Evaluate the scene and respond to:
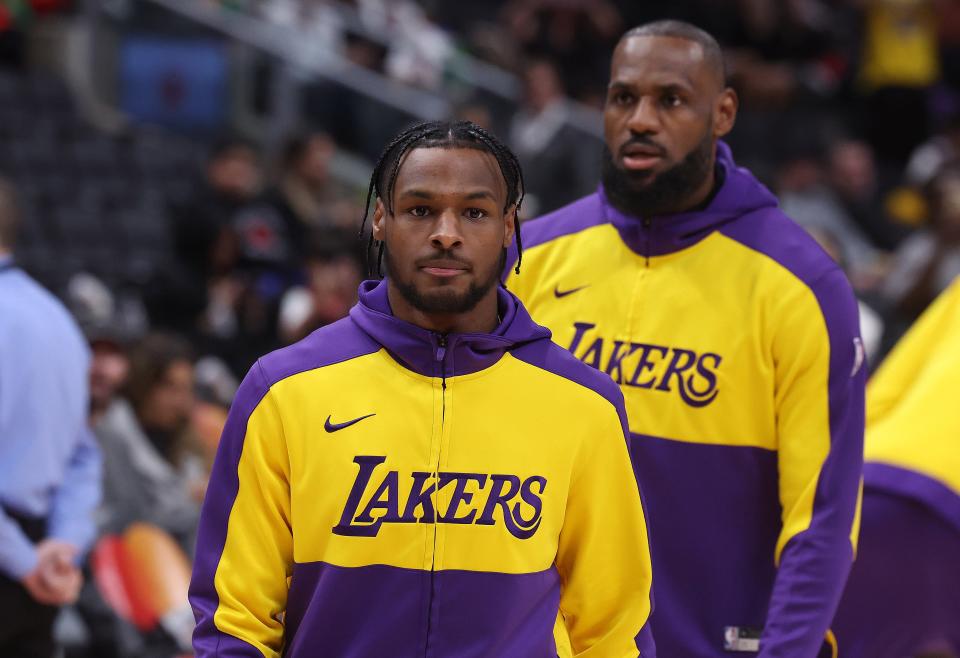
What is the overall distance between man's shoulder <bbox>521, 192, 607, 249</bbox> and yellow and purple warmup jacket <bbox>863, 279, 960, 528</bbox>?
4.00 feet

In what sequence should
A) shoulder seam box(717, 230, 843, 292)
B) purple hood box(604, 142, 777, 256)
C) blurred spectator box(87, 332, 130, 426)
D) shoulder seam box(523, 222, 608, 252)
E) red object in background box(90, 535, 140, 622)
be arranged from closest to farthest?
shoulder seam box(717, 230, 843, 292), purple hood box(604, 142, 777, 256), shoulder seam box(523, 222, 608, 252), red object in background box(90, 535, 140, 622), blurred spectator box(87, 332, 130, 426)

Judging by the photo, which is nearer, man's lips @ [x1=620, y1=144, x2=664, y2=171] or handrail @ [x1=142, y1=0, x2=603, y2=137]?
man's lips @ [x1=620, y1=144, x2=664, y2=171]

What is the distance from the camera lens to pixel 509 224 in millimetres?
2746

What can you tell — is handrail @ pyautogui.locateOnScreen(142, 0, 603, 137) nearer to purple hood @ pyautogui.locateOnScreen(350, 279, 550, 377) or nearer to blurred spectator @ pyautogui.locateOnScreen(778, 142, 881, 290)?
blurred spectator @ pyautogui.locateOnScreen(778, 142, 881, 290)

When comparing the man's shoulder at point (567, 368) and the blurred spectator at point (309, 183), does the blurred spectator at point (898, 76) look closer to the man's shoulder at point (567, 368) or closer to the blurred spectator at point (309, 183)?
the blurred spectator at point (309, 183)

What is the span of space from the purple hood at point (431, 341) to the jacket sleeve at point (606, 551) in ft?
0.69

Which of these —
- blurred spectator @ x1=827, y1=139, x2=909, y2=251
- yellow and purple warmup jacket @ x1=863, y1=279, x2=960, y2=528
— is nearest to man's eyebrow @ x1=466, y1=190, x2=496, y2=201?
yellow and purple warmup jacket @ x1=863, y1=279, x2=960, y2=528

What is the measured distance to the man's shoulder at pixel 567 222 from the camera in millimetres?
3645

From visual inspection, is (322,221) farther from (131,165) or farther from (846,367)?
(846,367)

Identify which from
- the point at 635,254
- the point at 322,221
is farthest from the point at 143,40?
the point at 635,254

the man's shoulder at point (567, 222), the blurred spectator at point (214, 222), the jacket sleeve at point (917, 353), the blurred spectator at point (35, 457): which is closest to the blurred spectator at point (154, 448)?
the blurred spectator at point (35, 457)

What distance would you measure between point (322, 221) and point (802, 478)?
6847 millimetres

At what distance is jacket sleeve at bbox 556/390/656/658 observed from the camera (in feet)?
8.89

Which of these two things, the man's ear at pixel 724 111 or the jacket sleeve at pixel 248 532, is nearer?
the jacket sleeve at pixel 248 532
